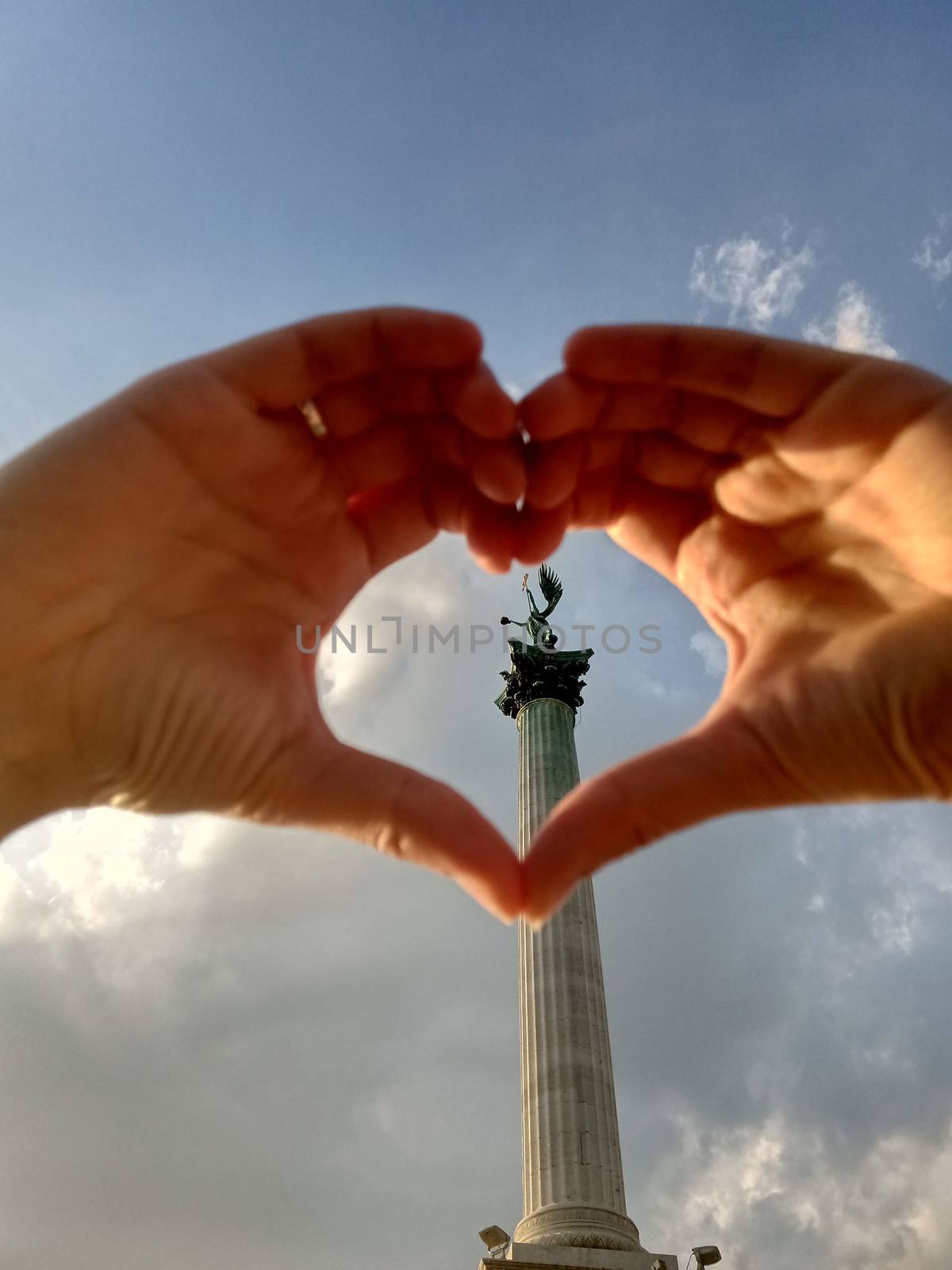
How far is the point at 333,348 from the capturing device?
302 centimetres

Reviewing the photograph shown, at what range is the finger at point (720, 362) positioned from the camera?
300 centimetres

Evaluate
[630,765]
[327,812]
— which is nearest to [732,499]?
[630,765]

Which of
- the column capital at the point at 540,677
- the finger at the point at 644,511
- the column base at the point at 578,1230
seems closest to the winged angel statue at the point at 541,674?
the column capital at the point at 540,677

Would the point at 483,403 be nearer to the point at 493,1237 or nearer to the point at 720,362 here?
the point at 720,362

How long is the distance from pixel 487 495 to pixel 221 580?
0.98 meters

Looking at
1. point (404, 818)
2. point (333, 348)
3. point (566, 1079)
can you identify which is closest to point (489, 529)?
point (333, 348)

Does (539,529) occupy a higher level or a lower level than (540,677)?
lower

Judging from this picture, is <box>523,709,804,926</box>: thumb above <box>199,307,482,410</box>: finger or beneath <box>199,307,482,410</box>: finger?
beneath

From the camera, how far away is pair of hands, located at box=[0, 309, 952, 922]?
2.90m

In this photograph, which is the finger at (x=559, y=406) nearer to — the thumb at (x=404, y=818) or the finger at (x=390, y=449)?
the finger at (x=390, y=449)

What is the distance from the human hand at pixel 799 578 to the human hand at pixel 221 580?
36cm

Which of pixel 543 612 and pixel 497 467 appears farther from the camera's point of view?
pixel 543 612

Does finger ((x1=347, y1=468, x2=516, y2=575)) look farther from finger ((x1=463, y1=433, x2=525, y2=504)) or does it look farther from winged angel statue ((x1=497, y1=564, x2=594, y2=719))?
winged angel statue ((x1=497, y1=564, x2=594, y2=719))

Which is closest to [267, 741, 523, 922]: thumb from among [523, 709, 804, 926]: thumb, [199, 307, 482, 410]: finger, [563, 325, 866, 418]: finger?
[523, 709, 804, 926]: thumb
